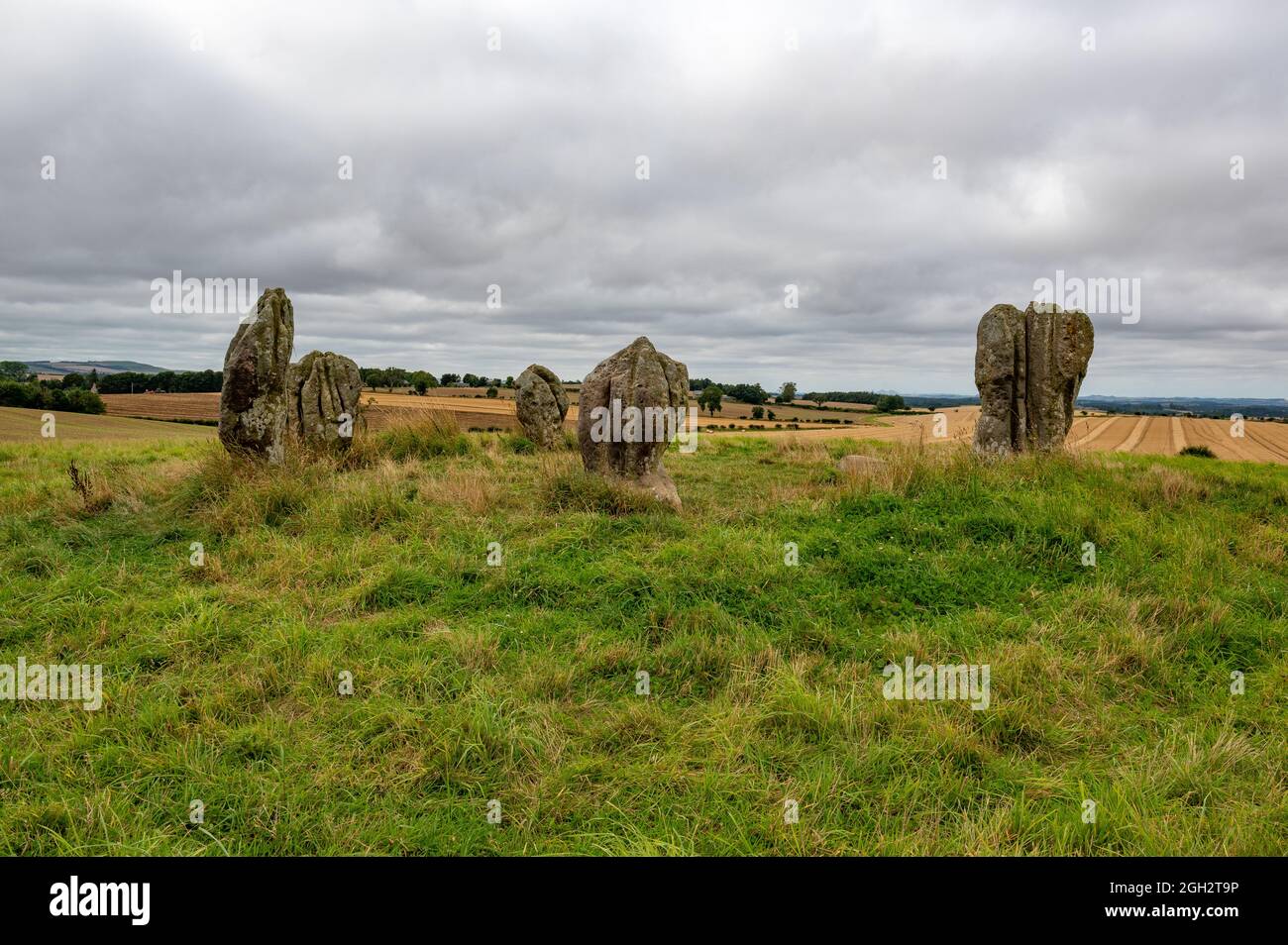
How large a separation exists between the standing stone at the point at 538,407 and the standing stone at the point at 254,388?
7.49m

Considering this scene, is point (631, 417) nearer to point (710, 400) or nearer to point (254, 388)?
point (254, 388)

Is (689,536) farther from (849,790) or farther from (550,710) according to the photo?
(849,790)

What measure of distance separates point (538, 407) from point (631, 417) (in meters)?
7.69

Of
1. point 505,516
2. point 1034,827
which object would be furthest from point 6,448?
point 1034,827

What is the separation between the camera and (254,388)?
10375 millimetres

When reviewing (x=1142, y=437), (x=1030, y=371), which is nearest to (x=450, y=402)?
(x=1030, y=371)

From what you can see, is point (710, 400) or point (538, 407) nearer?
point (538, 407)

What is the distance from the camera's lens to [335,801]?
355 centimetres

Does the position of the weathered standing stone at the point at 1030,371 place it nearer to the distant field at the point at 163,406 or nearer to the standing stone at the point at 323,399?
the standing stone at the point at 323,399

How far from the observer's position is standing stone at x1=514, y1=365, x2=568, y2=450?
1756cm

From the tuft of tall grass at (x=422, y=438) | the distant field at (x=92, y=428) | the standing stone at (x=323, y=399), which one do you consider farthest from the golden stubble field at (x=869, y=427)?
the standing stone at (x=323, y=399)

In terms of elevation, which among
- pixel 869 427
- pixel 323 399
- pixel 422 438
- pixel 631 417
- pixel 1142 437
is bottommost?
pixel 422 438

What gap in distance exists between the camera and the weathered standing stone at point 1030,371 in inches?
509

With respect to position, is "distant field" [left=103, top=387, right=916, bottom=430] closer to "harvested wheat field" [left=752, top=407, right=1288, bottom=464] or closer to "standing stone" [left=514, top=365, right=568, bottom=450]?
"standing stone" [left=514, top=365, right=568, bottom=450]
